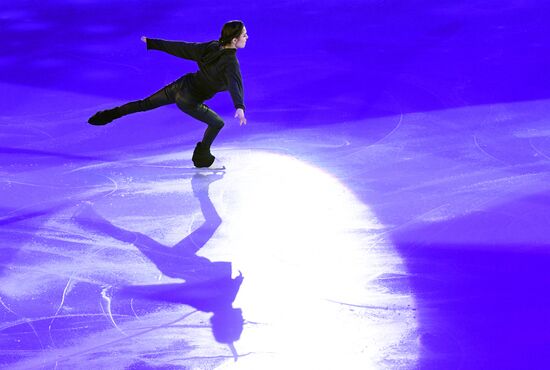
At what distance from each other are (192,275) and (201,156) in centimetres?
165

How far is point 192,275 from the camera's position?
5.48 m

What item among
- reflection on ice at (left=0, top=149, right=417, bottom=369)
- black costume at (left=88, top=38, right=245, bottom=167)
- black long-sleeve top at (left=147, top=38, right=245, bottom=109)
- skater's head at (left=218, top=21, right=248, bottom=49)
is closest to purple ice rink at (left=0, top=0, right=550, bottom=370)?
reflection on ice at (left=0, top=149, right=417, bottom=369)

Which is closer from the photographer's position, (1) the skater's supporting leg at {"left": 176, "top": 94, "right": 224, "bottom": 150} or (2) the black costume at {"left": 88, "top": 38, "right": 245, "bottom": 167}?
(2) the black costume at {"left": 88, "top": 38, "right": 245, "bottom": 167}

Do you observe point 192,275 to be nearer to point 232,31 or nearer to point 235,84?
point 235,84

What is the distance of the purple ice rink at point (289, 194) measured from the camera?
4.86 meters

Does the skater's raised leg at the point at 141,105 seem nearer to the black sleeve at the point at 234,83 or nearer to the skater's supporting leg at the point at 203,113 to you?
the skater's supporting leg at the point at 203,113

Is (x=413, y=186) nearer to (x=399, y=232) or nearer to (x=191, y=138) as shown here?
(x=399, y=232)

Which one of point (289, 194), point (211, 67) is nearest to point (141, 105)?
point (211, 67)

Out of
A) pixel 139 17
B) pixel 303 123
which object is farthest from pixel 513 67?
pixel 139 17

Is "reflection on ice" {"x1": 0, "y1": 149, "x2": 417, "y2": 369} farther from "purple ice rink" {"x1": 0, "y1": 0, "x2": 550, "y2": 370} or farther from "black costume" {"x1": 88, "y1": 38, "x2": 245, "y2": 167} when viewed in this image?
"black costume" {"x1": 88, "y1": 38, "x2": 245, "y2": 167}

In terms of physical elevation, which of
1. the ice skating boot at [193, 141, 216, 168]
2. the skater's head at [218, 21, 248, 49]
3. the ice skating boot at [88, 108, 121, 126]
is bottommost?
the ice skating boot at [193, 141, 216, 168]

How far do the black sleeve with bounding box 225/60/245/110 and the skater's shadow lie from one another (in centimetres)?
76

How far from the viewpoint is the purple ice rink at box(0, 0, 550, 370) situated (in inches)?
191

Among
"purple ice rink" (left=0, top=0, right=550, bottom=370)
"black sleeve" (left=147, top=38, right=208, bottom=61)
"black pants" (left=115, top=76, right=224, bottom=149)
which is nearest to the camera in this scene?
"purple ice rink" (left=0, top=0, right=550, bottom=370)
